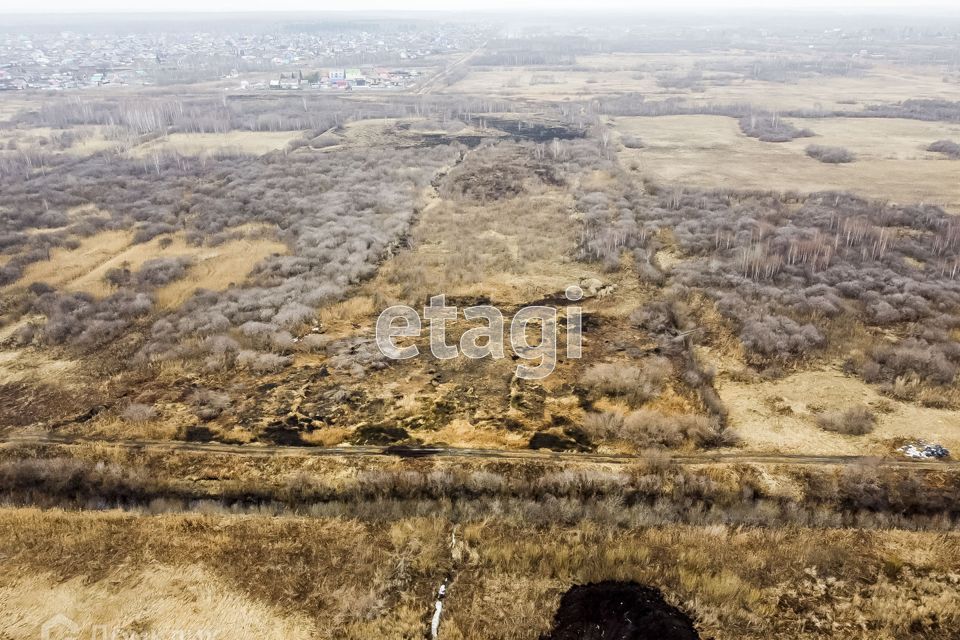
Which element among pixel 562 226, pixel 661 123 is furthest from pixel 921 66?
pixel 562 226

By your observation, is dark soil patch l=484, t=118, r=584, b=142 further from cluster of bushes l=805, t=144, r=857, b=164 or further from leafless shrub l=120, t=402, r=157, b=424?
leafless shrub l=120, t=402, r=157, b=424

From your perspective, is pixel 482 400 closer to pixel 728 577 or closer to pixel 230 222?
pixel 728 577

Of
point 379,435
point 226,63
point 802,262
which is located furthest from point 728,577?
point 226,63

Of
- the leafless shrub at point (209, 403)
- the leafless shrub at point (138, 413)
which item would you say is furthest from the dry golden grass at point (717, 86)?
the leafless shrub at point (138, 413)

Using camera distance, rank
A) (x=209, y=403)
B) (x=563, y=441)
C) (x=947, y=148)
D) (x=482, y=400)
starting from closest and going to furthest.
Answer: (x=563, y=441)
(x=209, y=403)
(x=482, y=400)
(x=947, y=148)

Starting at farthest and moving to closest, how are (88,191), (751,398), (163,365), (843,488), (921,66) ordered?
1. (921,66)
2. (88,191)
3. (163,365)
4. (751,398)
5. (843,488)

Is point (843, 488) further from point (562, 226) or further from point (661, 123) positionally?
point (661, 123)

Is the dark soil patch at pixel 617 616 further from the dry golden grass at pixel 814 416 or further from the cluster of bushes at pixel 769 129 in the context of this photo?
the cluster of bushes at pixel 769 129
